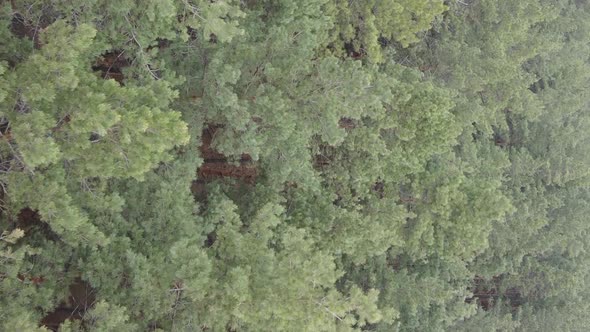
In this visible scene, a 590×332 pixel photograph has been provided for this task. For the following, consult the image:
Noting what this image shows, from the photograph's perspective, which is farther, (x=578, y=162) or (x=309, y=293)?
(x=578, y=162)

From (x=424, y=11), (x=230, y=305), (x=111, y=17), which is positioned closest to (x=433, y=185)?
(x=424, y=11)

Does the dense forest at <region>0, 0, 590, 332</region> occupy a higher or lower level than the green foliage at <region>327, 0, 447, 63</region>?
lower

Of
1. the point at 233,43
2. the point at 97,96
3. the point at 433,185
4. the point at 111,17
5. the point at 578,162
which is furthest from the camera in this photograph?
the point at 578,162

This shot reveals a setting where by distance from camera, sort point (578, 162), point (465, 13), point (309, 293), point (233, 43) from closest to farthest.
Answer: point (309, 293)
point (233, 43)
point (465, 13)
point (578, 162)

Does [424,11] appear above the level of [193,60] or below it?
above

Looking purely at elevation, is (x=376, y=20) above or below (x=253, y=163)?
above

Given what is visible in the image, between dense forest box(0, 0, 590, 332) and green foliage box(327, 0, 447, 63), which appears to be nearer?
dense forest box(0, 0, 590, 332)

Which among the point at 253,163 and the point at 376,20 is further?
the point at 253,163

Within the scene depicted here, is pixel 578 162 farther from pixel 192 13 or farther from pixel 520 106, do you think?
pixel 192 13
